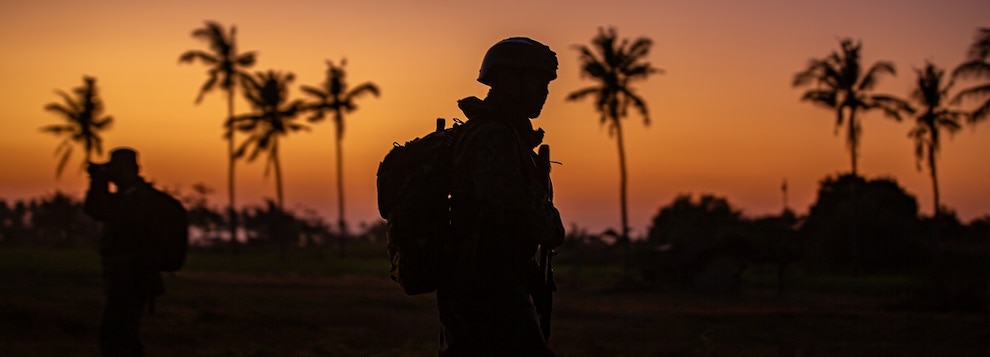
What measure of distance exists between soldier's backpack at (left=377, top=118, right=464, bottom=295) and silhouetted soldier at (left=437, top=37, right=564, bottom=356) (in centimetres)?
5

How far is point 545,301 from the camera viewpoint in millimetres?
5152

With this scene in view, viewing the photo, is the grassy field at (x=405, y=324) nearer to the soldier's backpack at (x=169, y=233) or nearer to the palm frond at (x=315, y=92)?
the soldier's backpack at (x=169, y=233)

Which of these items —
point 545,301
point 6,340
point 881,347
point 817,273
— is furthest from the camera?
point 817,273

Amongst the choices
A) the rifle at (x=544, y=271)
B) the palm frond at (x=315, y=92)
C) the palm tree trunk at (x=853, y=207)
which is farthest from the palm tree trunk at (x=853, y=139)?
the rifle at (x=544, y=271)

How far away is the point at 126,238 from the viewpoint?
29.5ft

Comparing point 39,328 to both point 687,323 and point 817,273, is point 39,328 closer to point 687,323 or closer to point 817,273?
point 687,323

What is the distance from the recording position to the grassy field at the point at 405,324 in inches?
633

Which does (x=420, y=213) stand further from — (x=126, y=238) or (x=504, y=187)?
(x=126, y=238)

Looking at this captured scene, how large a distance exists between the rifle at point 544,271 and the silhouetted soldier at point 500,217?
3cm

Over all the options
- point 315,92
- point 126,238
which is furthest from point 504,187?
point 315,92

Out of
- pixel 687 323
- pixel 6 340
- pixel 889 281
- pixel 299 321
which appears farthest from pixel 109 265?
pixel 889 281

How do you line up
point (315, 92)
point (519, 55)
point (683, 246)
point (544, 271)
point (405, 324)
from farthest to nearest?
point (315, 92) → point (683, 246) → point (405, 324) → point (544, 271) → point (519, 55)

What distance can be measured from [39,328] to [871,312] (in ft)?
60.6

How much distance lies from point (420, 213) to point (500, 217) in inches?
13.5
